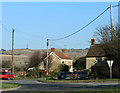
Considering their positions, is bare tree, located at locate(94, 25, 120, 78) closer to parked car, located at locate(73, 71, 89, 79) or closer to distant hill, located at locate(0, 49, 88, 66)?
parked car, located at locate(73, 71, 89, 79)

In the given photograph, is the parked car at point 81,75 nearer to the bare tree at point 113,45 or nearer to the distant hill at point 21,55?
the bare tree at point 113,45

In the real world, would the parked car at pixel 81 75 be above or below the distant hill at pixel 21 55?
below

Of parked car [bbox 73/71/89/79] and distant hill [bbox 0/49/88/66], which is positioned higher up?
distant hill [bbox 0/49/88/66]

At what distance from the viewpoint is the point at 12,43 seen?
149ft

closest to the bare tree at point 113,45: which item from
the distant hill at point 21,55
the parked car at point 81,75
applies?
the parked car at point 81,75

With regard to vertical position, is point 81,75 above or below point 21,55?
below

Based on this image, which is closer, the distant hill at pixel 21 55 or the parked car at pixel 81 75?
the parked car at pixel 81 75

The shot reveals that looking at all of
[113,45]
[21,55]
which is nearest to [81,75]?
[113,45]

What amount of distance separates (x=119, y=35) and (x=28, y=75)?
1106 inches

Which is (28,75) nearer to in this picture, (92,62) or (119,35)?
(92,62)

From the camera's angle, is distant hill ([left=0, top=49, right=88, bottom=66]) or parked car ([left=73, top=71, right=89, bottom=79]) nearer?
parked car ([left=73, top=71, right=89, bottom=79])

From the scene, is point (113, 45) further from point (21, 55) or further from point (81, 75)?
point (21, 55)

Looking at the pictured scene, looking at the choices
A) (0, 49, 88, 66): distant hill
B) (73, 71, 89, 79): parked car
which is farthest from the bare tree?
(0, 49, 88, 66): distant hill

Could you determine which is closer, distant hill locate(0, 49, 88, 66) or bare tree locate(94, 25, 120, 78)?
bare tree locate(94, 25, 120, 78)
